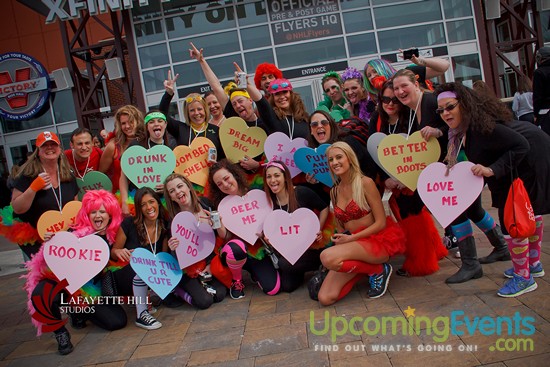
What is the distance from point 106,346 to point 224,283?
1.07 meters

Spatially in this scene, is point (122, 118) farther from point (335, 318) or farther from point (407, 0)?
point (407, 0)

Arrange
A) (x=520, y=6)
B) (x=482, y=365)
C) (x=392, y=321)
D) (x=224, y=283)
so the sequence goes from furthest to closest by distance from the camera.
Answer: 1. (x=520, y=6)
2. (x=224, y=283)
3. (x=392, y=321)
4. (x=482, y=365)

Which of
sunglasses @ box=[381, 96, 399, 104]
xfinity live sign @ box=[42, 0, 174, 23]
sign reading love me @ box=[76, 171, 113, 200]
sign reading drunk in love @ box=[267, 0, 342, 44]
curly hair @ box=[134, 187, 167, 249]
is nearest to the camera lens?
sunglasses @ box=[381, 96, 399, 104]

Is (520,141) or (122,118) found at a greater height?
(122,118)

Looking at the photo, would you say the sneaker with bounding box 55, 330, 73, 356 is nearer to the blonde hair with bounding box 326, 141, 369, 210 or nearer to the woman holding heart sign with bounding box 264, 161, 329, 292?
the woman holding heart sign with bounding box 264, 161, 329, 292

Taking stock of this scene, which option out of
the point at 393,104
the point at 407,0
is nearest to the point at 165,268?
the point at 393,104

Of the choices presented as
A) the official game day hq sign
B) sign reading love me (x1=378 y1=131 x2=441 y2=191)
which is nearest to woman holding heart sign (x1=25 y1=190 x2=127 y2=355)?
sign reading love me (x1=378 y1=131 x2=441 y2=191)

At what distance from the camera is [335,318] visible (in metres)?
3.02

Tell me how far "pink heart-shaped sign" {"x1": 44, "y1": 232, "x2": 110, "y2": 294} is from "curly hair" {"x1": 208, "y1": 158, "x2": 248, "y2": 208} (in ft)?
3.33

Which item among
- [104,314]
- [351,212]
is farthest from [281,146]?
[104,314]

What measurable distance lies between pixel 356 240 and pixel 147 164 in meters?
1.92

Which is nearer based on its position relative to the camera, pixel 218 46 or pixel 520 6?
pixel 218 46

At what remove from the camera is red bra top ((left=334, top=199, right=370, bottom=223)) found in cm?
335

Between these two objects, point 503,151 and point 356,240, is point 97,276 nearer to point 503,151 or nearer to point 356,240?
point 356,240
